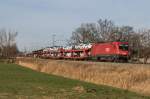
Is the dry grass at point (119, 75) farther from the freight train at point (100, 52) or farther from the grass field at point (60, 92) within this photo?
the freight train at point (100, 52)

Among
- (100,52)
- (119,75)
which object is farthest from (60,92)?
(100,52)

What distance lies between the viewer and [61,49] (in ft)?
320

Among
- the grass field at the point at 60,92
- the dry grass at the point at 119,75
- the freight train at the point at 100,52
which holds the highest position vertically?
the freight train at the point at 100,52

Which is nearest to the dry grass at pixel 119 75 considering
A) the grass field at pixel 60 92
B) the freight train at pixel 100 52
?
the grass field at pixel 60 92

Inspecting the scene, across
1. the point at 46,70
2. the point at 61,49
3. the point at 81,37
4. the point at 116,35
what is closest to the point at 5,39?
the point at 81,37

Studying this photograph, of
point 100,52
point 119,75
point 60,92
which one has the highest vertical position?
point 100,52

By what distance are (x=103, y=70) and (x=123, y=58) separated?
28373mm

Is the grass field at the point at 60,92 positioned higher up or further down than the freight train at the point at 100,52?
further down

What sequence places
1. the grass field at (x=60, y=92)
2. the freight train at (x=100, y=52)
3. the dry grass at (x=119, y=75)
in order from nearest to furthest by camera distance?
the grass field at (x=60, y=92), the dry grass at (x=119, y=75), the freight train at (x=100, y=52)

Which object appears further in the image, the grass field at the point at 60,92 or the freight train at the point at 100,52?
the freight train at the point at 100,52

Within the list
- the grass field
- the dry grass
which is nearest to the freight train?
the dry grass

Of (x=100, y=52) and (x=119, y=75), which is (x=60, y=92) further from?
(x=100, y=52)

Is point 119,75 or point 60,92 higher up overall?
point 119,75

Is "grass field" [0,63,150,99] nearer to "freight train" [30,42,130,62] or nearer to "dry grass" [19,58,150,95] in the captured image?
"dry grass" [19,58,150,95]
